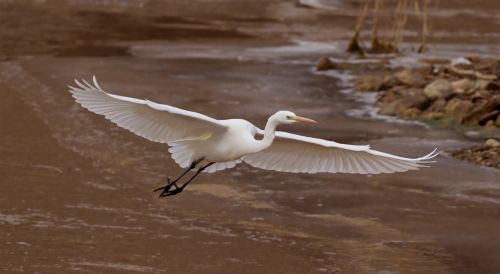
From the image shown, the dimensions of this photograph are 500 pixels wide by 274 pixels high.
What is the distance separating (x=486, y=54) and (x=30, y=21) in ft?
34.5

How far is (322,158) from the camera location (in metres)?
9.54

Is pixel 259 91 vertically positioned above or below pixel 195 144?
below

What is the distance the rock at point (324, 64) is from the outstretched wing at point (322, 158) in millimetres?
12205

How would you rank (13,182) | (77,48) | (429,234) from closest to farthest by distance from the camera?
(429,234) → (13,182) → (77,48)

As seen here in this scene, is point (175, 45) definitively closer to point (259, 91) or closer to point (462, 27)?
point (259, 91)

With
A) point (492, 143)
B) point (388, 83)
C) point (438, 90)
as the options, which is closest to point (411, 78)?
point (388, 83)

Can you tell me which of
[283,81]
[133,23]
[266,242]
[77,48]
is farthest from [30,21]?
[266,242]

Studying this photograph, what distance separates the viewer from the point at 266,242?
10805mm

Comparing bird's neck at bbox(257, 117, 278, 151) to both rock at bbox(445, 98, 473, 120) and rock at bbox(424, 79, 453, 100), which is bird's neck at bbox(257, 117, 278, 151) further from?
rock at bbox(424, 79, 453, 100)

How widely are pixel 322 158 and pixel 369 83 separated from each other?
10.4 m

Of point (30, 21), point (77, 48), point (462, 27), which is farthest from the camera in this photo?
point (462, 27)

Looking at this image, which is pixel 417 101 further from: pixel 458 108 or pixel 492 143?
pixel 492 143

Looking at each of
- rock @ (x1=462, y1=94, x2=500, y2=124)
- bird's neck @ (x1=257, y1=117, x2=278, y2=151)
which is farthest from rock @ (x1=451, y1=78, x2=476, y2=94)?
bird's neck @ (x1=257, y1=117, x2=278, y2=151)

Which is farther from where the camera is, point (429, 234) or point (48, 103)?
point (48, 103)
